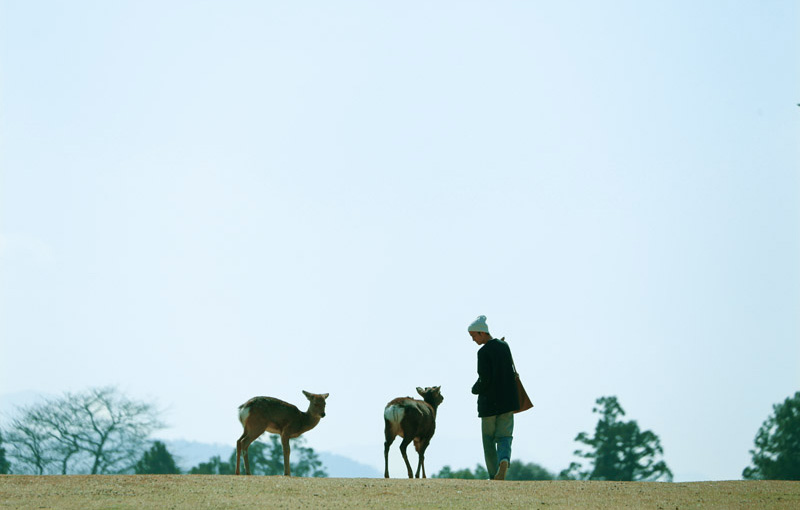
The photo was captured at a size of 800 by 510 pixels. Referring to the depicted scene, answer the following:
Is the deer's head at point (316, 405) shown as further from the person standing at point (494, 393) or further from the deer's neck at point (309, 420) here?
the person standing at point (494, 393)

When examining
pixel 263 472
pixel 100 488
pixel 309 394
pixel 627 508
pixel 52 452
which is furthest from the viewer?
pixel 263 472

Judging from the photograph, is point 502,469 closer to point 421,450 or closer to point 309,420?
point 421,450

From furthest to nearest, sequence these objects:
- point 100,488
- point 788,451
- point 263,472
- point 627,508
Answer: point 263,472
point 788,451
point 100,488
point 627,508

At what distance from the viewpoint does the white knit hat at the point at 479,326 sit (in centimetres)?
1697

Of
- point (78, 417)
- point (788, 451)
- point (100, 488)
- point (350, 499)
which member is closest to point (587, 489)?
point (350, 499)

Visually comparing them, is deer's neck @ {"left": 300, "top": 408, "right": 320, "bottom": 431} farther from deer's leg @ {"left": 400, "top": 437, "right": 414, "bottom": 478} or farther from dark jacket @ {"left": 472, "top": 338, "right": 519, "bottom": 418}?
dark jacket @ {"left": 472, "top": 338, "right": 519, "bottom": 418}

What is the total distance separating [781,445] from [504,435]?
56497 millimetres

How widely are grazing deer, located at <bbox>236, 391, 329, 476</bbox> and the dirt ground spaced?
11.6 ft

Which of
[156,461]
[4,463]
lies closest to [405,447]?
[156,461]

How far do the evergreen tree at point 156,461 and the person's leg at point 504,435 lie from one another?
184 feet

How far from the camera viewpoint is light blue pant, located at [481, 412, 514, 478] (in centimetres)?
1678

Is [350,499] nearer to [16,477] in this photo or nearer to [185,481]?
[185,481]

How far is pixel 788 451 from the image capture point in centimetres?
6575

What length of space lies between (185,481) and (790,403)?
62.0m
